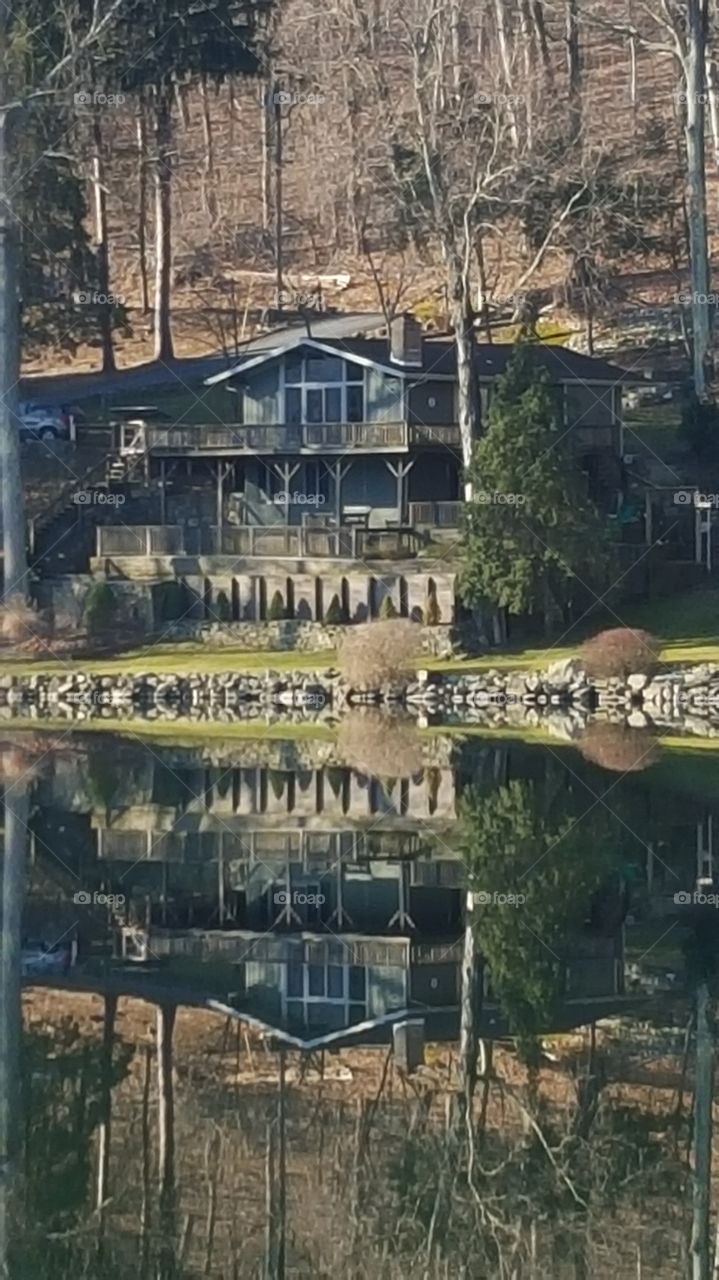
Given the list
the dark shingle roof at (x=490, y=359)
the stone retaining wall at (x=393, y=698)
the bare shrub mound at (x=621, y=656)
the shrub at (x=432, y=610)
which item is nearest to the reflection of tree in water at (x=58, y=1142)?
the stone retaining wall at (x=393, y=698)

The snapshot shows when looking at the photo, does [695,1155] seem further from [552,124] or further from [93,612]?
[552,124]

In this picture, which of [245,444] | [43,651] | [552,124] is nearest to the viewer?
[43,651]

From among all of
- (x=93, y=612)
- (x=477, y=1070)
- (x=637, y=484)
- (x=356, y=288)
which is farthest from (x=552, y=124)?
(x=477, y=1070)

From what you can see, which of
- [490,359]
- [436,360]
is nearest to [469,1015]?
[490,359]

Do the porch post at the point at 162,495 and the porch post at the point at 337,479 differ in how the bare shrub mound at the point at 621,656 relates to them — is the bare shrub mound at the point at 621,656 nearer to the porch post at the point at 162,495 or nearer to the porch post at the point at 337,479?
the porch post at the point at 337,479

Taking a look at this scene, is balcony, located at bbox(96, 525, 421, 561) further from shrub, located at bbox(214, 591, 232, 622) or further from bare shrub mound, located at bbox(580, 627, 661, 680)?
bare shrub mound, located at bbox(580, 627, 661, 680)

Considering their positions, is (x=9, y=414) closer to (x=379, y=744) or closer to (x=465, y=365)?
(x=465, y=365)
